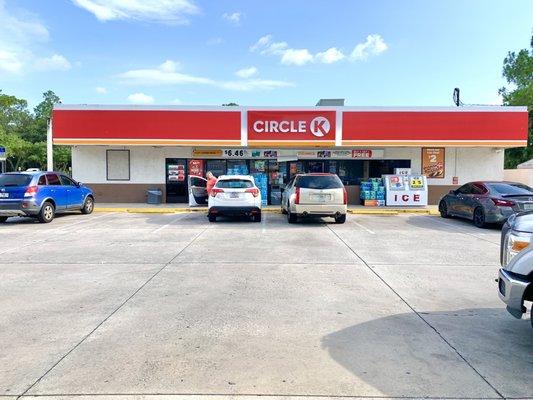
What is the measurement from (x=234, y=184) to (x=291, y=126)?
6.25 m

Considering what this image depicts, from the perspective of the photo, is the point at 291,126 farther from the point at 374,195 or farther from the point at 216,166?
the point at 374,195

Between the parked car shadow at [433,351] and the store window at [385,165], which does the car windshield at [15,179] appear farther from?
the store window at [385,165]

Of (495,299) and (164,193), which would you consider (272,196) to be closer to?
(164,193)

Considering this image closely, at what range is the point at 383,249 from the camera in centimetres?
1016

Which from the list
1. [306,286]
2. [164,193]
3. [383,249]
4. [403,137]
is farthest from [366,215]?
[306,286]

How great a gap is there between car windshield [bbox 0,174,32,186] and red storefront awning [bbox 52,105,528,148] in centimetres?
512

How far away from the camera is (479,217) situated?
1416 centimetres

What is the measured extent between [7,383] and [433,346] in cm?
392

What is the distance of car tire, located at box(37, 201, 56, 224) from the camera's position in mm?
14643

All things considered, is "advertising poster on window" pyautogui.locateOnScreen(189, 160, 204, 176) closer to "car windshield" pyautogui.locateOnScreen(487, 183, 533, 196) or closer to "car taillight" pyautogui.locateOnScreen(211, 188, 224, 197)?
"car taillight" pyautogui.locateOnScreen(211, 188, 224, 197)

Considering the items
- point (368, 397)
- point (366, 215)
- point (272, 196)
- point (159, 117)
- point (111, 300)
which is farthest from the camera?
point (272, 196)

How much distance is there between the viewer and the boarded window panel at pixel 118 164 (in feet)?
69.5

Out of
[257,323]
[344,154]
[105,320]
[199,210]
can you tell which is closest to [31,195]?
[199,210]

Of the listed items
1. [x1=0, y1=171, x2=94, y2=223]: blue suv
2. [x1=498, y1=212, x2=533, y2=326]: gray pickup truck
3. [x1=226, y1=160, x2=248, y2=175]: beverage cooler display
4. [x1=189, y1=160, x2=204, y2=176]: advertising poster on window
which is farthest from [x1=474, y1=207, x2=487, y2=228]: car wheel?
[x1=0, y1=171, x2=94, y2=223]: blue suv
